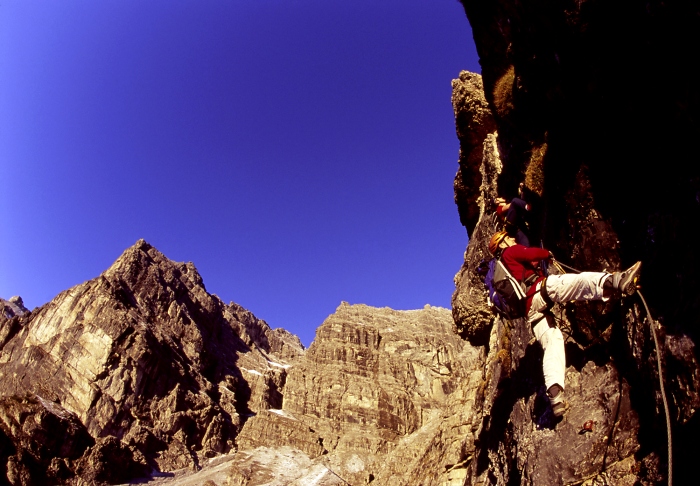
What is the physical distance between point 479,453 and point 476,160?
36.8 ft

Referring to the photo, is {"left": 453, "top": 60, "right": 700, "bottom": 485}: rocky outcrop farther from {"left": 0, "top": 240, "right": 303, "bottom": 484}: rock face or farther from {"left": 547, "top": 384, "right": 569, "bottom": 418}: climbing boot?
{"left": 0, "top": 240, "right": 303, "bottom": 484}: rock face

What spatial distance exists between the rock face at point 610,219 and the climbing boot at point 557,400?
21cm

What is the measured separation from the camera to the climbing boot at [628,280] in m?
5.98

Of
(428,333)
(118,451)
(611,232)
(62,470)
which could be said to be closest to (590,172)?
(611,232)

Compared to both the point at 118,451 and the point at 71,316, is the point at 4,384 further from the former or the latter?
the point at 118,451

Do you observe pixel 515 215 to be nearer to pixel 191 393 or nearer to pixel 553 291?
pixel 553 291

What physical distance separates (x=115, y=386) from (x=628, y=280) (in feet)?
382

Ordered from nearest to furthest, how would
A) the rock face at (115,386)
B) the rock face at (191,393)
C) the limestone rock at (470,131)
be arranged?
the limestone rock at (470,131), the rock face at (115,386), the rock face at (191,393)

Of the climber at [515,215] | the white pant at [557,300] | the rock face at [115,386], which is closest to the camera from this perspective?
the white pant at [557,300]

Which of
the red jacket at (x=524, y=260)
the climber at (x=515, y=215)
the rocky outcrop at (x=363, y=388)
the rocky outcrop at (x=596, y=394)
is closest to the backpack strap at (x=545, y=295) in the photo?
the red jacket at (x=524, y=260)

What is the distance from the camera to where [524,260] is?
26.1 ft

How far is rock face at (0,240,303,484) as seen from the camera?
8144 centimetres

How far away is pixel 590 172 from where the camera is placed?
7.84m

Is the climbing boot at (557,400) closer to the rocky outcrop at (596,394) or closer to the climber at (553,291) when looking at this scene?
the climber at (553,291)
